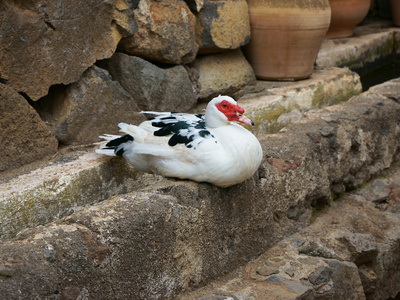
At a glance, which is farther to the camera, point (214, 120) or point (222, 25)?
point (222, 25)

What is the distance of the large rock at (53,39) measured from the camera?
3605 millimetres

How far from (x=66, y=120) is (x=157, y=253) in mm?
1367

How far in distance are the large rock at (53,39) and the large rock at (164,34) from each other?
0.61 ft

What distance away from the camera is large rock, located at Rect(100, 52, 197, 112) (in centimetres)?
442

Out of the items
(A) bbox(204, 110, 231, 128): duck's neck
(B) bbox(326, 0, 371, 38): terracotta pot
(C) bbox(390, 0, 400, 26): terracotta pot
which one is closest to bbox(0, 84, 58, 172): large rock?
(A) bbox(204, 110, 231, 128): duck's neck

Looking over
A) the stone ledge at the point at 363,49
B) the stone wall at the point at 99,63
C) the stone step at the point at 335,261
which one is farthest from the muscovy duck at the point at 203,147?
the stone ledge at the point at 363,49

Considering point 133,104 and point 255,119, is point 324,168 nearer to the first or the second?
point 255,119

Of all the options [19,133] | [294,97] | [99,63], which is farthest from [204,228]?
[294,97]

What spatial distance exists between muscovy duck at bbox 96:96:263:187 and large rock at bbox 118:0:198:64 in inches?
42.7

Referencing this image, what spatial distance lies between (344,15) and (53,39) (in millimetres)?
4436

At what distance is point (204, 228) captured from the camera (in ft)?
10.8

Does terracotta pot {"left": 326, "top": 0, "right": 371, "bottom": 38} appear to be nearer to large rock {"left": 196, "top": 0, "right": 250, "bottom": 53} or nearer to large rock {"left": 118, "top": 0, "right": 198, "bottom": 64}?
large rock {"left": 196, "top": 0, "right": 250, "bottom": 53}

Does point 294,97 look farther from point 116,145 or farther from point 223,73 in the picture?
point 116,145

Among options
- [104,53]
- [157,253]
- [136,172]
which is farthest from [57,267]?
[104,53]
